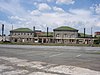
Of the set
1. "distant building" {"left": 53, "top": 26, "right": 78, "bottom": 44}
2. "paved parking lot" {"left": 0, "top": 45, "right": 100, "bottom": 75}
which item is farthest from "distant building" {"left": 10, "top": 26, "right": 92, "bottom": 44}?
"paved parking lot" {"left": 0, "top": 45, "right": 100, "bottom": 75}

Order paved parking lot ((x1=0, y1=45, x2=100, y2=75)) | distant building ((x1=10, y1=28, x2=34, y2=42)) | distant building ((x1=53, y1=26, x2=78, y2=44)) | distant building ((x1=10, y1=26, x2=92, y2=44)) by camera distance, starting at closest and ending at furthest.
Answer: paved parking lot ((x1=0, y1=45, x2=100, y2=75)) < distant building ((x1=10, y1=26, x2=92, y2=44)) < distant building ((x1=53, y1=26, x2=78, y2=44)) < distant building ((x1=10, y1=28, x2=34, y2=42))

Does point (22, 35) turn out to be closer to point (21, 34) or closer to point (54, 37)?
point (21, 34)

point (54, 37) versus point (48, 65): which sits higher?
point (54, 37)

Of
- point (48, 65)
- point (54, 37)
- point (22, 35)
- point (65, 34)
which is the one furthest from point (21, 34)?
point (48, 65)

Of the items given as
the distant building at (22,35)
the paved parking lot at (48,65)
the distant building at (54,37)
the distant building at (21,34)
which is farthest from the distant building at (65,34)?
the paved parking lot at (48,65)

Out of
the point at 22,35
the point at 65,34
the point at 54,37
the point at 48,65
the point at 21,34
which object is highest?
the point at 21,34

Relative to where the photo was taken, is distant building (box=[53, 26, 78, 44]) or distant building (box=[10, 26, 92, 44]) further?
distant building (box=[53, 26, 78, 44])

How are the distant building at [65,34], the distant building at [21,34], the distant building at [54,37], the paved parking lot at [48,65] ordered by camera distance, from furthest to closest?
1. the distant building at [21,34]
2. the distant building at [65,34]
3. the distant building at [54,37]
4. the paved parking lot at [48,65]

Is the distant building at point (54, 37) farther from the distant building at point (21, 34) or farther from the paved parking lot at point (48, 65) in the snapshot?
the paved parking lot at point (48, 65)

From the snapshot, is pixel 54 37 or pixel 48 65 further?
pixel 54 37

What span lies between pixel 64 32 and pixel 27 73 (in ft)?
322

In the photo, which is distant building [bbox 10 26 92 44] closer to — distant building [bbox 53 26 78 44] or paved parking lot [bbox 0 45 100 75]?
distant building [bbox 53 26 78 44]

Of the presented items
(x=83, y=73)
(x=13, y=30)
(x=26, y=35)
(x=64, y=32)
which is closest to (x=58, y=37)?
(x=64, y=32)

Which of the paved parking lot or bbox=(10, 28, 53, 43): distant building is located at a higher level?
bbox=(10, 28, 53, 43): distant building
